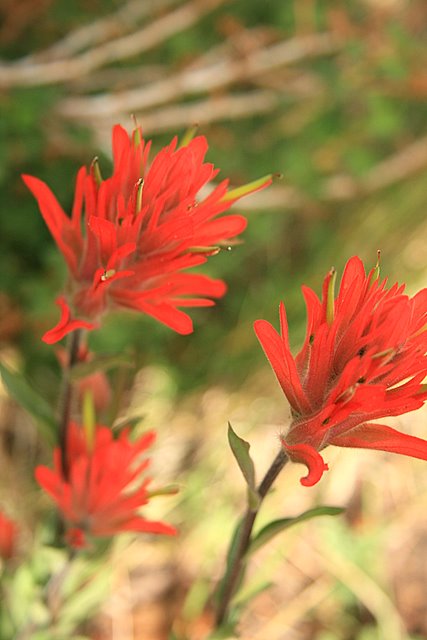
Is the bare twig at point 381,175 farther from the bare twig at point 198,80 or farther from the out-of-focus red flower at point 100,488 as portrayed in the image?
the out-of-focus red flower at point 100,488

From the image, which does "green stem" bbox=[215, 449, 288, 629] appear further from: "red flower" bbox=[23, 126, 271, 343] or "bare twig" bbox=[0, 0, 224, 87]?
"bare twig" bbox=[0, 0, 224, 87]


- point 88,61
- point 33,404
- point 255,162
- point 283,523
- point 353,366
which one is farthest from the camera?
point 255,162

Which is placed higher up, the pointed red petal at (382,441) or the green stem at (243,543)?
the pointed red petal at (382,441)

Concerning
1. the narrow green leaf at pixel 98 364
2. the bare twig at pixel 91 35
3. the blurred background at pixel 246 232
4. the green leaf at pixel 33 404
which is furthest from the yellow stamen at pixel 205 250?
the bare twig at pixel 91 35

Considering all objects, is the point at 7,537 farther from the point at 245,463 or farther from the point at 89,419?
the point at 245,463

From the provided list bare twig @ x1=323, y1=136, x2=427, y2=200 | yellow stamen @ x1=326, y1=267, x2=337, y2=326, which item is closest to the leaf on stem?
yellow stamen @ x1=326, y1=267, x2=337, y2=326

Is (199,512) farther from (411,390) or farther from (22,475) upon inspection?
(411,390)

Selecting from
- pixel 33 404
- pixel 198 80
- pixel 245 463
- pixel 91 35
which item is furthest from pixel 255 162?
pixel 245 463
